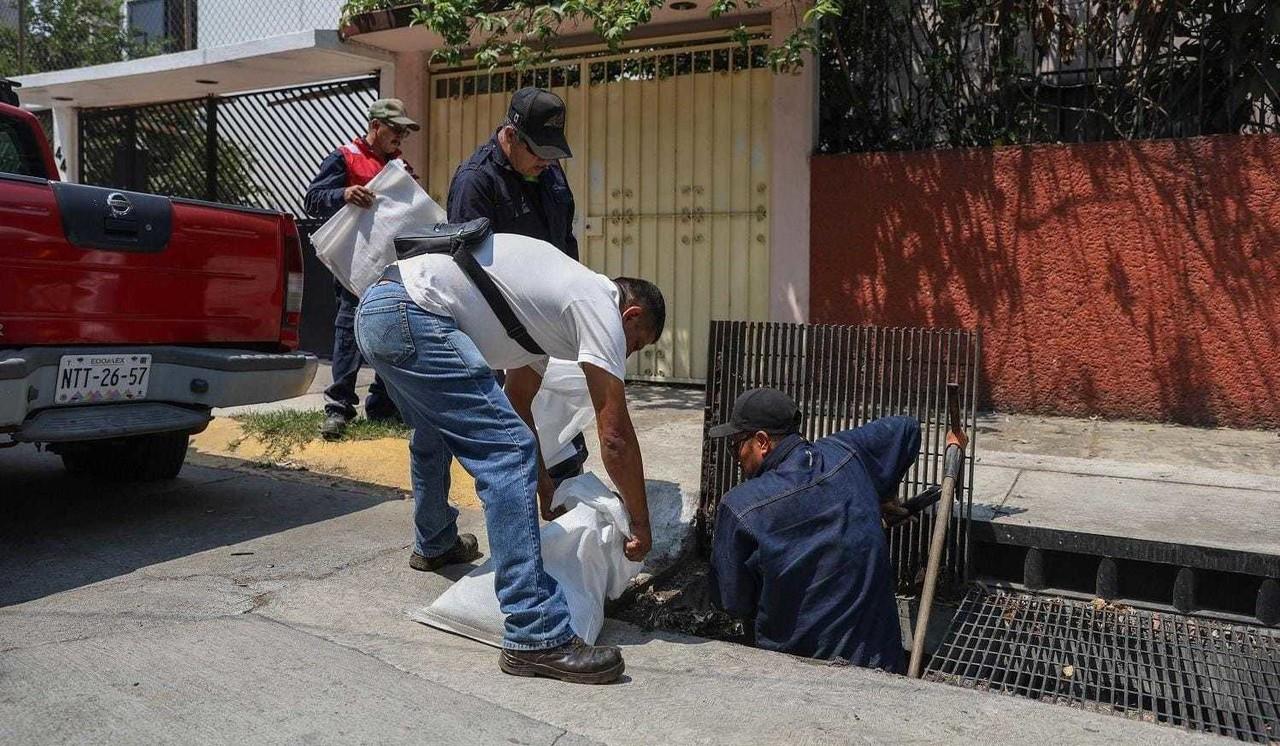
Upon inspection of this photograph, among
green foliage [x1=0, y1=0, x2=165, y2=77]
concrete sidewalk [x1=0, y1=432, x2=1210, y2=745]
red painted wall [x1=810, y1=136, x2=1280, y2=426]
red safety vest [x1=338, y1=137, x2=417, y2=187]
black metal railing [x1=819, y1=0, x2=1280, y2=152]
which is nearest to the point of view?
concrete sidewalk [x1=0, y1=432, x2=1210, y2=745]

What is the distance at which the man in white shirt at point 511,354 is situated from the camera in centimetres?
296

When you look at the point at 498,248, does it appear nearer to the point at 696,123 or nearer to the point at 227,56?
the point at 696,123

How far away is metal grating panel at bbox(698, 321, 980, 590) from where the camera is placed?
4184mm

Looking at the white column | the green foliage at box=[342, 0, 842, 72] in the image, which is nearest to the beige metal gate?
the green foliage at box=[342, 0, 842, 72]

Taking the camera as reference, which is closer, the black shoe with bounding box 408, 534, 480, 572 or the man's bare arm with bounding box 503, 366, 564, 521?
the man's bare arm with bounding box 503, 366, 564, 521

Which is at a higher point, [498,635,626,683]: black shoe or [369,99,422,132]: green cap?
[369,99,422,132]: green cap

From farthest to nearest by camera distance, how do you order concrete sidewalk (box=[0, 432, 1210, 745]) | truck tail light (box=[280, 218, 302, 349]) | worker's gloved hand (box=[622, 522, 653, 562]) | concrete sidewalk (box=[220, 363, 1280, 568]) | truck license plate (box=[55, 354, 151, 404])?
truck tail light (box=[280, 218, 302, 349]) < concrete sidewalk (box=[220, 363, 1280, 568]) < truck license plate (box=[55, 354, 151, 404]) < worker's gloved hand (box=[622, 522, 653, 562]) < concrete sidewalk (box=[0, 432, 1210, 745])

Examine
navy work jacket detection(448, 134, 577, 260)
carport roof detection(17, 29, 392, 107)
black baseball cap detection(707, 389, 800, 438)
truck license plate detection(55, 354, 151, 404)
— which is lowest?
black baseball cap detection(707, 389, 800, 438)

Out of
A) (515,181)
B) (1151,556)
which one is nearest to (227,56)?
(515,181)

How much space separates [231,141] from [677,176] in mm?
4869

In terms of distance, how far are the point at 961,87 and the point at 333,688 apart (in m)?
5.94

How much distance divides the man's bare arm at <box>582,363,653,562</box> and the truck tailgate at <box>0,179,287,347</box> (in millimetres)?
2096

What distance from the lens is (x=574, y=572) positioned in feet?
10.7

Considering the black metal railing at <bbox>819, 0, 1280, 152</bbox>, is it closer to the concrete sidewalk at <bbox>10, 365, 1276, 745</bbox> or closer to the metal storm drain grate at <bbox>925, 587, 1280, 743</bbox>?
the concrete sidewalk at <bbox>10, 365, 1276, 745</bbox>
